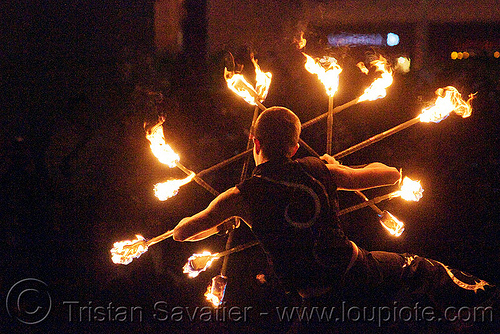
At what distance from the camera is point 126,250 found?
329cm

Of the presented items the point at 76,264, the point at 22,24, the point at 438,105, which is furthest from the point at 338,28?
the point at 76,264

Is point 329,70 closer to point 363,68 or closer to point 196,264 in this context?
point 363,68

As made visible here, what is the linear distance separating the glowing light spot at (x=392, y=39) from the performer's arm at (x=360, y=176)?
13.8 feet

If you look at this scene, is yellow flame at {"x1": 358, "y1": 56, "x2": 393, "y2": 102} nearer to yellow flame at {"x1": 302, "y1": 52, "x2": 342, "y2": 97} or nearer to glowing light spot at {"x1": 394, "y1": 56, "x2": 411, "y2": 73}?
yellow flame at {"x1": 302, "y1": 52, "x2": 342, "y2": 97}

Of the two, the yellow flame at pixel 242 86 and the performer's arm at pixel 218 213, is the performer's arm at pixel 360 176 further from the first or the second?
the yellow flame at pixel 242 86

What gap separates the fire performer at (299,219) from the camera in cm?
264

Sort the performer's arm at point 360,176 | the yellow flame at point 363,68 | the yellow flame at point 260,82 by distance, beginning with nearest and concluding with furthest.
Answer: the performer's arm at point 360,176 → the yellow flame at point 260,82 → the yellow flame at point 363,68

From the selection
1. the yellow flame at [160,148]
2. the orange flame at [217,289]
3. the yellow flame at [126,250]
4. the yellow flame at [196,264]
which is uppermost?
the yellow flame at [160,148]

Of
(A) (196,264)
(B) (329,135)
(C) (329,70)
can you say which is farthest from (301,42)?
(A) (196,264)

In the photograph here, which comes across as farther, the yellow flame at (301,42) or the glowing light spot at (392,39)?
the glowing light spot at (392,39)

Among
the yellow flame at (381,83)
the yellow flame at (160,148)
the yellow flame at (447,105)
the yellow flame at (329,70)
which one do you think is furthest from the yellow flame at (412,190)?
the yellow flame at (160,148)

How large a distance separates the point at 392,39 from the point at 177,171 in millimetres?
4592

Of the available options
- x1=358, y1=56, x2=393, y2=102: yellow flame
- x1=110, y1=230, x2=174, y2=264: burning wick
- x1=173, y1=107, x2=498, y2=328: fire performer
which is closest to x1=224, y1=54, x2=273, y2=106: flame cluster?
x1=173, y1=107, x2=498, y2=328: fire performer

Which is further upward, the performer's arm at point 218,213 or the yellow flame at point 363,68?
the yellow flame at point 363,68
